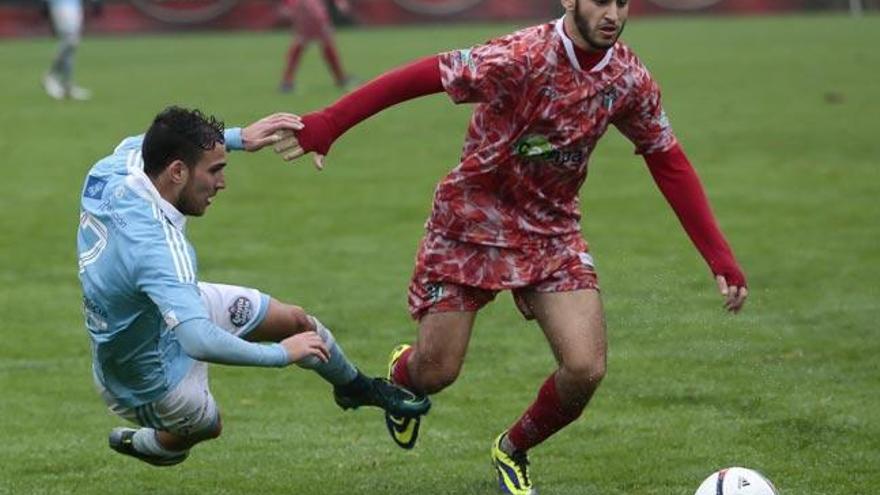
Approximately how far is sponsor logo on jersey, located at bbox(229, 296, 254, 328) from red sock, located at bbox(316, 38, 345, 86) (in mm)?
16888

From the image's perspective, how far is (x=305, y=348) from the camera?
5.96m

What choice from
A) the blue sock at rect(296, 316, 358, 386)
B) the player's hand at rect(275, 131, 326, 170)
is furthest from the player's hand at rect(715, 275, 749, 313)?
the player's hand at rect(275, 131, 326, 170)

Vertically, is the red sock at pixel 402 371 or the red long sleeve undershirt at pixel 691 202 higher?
the red long sleeve undershirt at pixel 691 202

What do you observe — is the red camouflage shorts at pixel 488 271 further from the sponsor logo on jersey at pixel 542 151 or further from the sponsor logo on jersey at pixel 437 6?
the sponsor logo on jersey at pixel 437 6

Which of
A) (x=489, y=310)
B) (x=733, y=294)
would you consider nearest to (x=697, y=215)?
(x=733, y=294)

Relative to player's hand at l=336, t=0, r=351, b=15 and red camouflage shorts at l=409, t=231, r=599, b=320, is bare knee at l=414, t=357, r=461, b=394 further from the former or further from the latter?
player's hand at l=336, t=0, r=351, b=15

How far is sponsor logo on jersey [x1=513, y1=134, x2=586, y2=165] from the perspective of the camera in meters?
6.79

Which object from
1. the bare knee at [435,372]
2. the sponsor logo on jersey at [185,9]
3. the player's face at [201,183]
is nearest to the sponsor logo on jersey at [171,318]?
the player's face at [201,183]

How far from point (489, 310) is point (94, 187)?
5.02m

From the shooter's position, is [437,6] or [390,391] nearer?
[390,391]

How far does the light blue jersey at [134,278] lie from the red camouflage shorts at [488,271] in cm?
90

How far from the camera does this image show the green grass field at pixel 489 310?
771cm

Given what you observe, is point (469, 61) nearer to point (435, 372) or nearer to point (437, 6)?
point (435, 372)

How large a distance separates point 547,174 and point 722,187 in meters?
8.82
